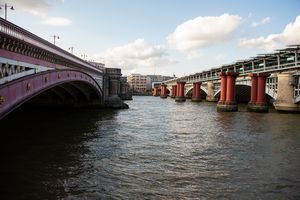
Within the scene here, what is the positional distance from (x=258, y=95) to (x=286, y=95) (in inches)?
154

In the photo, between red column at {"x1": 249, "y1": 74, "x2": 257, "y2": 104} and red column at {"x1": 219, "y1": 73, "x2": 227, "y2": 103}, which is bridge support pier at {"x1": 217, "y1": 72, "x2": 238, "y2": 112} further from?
red column at {"x1": 249, "y1": 74, "x2": 257, "y2": 104}

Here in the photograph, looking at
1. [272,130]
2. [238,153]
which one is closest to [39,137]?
[238,153]

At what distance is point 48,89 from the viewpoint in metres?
25.8

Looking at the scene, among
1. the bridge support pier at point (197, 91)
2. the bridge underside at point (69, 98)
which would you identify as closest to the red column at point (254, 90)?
the bridge underside at point (69, 98)

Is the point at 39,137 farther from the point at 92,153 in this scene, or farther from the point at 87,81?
the point at 87,81

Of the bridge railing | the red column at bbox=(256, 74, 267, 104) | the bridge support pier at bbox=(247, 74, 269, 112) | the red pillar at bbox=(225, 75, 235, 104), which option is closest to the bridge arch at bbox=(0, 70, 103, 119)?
the bridge railing

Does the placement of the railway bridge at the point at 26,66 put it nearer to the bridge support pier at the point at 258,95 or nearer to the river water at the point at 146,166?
the river water at the point at 146,166

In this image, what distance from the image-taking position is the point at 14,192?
9438 mm

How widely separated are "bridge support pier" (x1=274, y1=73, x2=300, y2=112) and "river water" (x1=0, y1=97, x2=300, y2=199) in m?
22.3

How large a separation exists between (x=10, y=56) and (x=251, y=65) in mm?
54483

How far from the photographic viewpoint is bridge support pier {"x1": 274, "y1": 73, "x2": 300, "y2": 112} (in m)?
42.2

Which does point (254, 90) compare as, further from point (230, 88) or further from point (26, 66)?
point (26, 66)

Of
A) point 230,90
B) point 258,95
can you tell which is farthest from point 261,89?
point 230,90

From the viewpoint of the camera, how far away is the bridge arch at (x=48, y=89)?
13656mm
